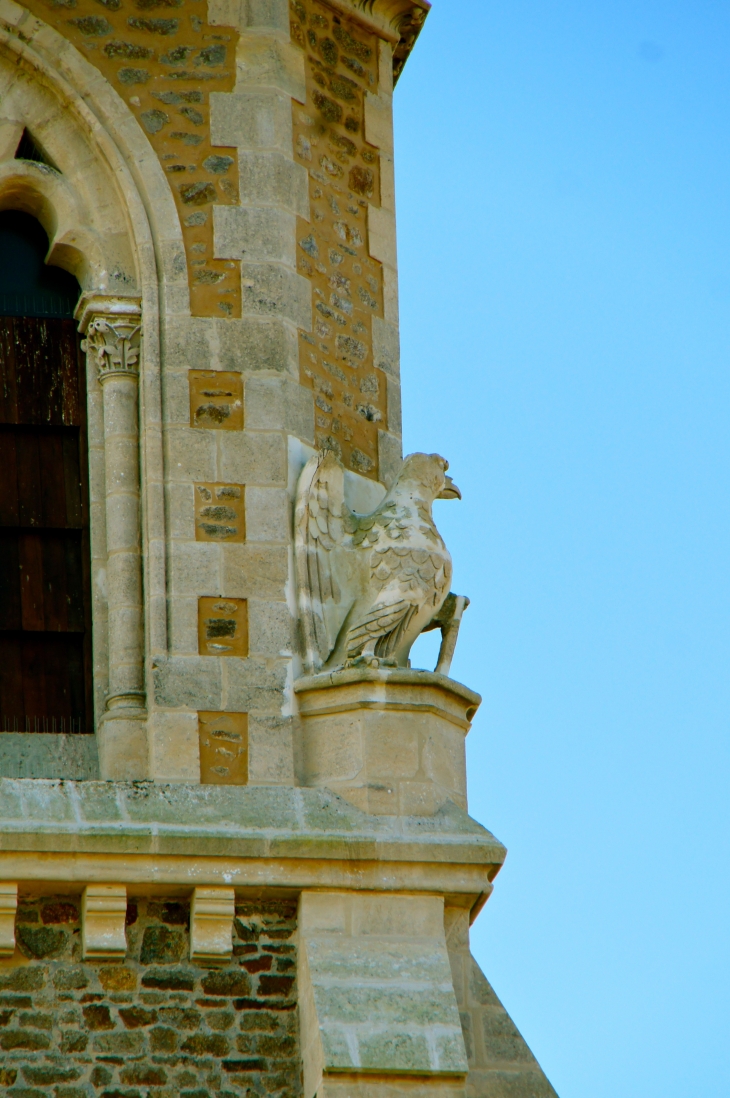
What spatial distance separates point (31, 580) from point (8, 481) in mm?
509

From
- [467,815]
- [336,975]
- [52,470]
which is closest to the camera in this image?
[336,975]

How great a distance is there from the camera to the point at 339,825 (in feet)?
34.0

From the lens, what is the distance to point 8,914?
9945 millimetres

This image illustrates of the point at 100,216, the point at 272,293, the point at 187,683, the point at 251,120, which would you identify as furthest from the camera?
the point at 251,120

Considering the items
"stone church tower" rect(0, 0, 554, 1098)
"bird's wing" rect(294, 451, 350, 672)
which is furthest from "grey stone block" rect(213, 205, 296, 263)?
"bird's wing" rect(294, 451, 350, 672)

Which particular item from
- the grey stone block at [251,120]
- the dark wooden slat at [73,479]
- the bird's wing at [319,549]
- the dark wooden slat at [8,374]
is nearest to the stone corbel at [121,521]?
the dark wooden slat at [73,479]

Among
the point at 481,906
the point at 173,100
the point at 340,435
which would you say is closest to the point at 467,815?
the point at 481,906

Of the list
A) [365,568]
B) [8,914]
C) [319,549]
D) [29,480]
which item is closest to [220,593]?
[319,549]

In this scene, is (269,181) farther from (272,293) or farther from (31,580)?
(31,580)

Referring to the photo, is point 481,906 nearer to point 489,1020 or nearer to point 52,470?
point 489,1020

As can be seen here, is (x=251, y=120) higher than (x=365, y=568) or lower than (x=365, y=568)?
higher

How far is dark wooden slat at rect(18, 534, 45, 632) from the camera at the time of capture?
11219 mm

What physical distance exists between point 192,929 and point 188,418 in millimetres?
2447

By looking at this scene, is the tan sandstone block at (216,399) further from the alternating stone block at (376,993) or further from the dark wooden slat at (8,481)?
the alternating stone block at (376,993)
